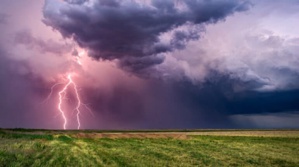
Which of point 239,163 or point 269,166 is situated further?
point 239,163

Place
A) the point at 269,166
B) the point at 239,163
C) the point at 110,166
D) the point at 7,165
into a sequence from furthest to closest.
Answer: the point at 239,163 → the point at 269,166 → the point at 110,166 → the point at 7,165

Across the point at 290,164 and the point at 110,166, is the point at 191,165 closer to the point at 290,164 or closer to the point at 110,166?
the point at 110,166

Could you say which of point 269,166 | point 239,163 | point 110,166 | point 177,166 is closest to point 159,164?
point 177,166

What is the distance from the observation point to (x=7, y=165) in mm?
19750

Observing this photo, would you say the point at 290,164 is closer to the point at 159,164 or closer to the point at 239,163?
the point at 239,163

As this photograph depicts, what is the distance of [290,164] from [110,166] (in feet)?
43.2

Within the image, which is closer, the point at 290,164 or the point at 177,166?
the point at 177,166

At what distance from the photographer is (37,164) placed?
2083cm

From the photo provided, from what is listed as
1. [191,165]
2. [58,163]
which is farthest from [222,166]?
[58,163]

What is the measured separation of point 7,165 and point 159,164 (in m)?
9.80

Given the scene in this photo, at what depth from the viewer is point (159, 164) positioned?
23141 mm

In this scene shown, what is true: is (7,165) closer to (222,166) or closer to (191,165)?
(191,165)

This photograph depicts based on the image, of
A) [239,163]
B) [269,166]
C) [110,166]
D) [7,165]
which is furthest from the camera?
[239,163]

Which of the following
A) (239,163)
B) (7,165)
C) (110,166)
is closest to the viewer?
(7,165)
